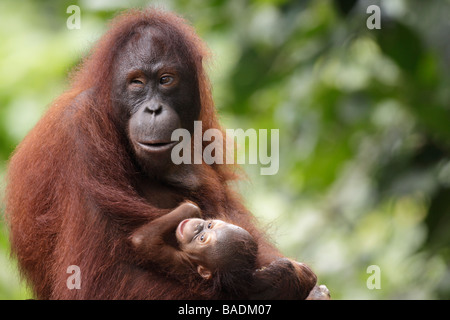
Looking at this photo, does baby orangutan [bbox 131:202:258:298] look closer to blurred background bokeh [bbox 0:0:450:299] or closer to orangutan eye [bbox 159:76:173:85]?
orangutan eye [bbox 159:76:173:85]

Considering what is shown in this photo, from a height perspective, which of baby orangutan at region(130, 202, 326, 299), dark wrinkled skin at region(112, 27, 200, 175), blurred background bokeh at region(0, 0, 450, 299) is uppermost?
blurred background bokeh at region(0, 0, 450, 299)

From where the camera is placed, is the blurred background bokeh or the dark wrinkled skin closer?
the dark wrinkled skin

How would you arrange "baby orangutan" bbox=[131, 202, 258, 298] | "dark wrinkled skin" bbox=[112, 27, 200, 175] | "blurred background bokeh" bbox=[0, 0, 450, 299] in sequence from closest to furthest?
"baby orangutan" bbox=[131, 202, 258, 298] < "dark wrinkled skin" bbox=[112, 27, 200, 175] < "blurred background bokeh" bbox=[0, 0, 450, 299]

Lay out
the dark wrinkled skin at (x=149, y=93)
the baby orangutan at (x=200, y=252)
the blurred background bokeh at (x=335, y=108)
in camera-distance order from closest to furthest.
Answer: the baby orangutan at (x=200, y=252), the dark wrinkled skin at (x=149, y=93), the blurred background bokeh at (x=335, y=108)

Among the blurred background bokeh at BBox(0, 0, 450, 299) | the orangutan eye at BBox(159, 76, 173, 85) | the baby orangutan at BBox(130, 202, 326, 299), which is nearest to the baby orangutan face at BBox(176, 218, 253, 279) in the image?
the baby orangutan at BBox(130, 202, 326, 299)

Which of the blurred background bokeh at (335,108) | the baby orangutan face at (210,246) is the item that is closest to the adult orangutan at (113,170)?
the baby orangutan face at (210,246)

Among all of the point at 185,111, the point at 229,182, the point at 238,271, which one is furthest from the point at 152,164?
the point at 229,182

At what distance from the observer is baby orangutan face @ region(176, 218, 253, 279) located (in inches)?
121

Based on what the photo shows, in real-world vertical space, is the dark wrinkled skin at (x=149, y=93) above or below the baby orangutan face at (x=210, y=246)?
above

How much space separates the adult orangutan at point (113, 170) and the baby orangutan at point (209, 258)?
37mm

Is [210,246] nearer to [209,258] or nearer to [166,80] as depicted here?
[209,258]

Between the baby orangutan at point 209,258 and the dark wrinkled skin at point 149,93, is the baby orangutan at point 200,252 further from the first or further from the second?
the dark wrinkled skin at point 149,93

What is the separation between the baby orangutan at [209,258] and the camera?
3047 millimetres
